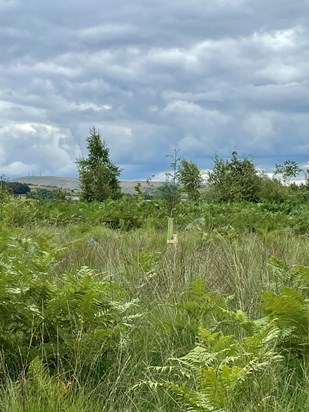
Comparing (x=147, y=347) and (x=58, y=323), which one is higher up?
(x=58, y=323)

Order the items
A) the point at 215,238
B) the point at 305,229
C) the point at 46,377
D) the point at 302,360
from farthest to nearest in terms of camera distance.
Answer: the point at 305,229 → the point at 215,238 → the point at 302,360 → the point at 46,377

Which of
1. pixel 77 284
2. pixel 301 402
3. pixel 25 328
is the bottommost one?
pixel 301 402

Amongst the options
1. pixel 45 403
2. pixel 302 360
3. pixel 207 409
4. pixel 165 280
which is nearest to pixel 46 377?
pixel 45 403

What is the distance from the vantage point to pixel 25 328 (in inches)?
123

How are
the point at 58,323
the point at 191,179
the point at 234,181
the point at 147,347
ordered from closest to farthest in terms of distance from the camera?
the point at 58,323, the point at 147,347, the point at 234,181, the point at 191,179

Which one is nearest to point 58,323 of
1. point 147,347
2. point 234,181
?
point 147,347

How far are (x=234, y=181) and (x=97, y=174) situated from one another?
6801 millimetres

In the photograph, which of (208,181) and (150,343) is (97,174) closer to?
(208,181)

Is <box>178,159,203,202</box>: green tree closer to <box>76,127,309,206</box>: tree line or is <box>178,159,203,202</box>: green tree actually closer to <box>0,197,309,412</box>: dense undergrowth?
<box>76,127,309,206</box>: tree line

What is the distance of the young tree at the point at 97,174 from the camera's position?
28612 millimetres

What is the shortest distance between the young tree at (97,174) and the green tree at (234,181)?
15.2 ft

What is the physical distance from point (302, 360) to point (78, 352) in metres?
1.16

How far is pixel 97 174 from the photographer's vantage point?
1163 inches

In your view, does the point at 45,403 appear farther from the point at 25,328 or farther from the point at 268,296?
the point at 268,296
